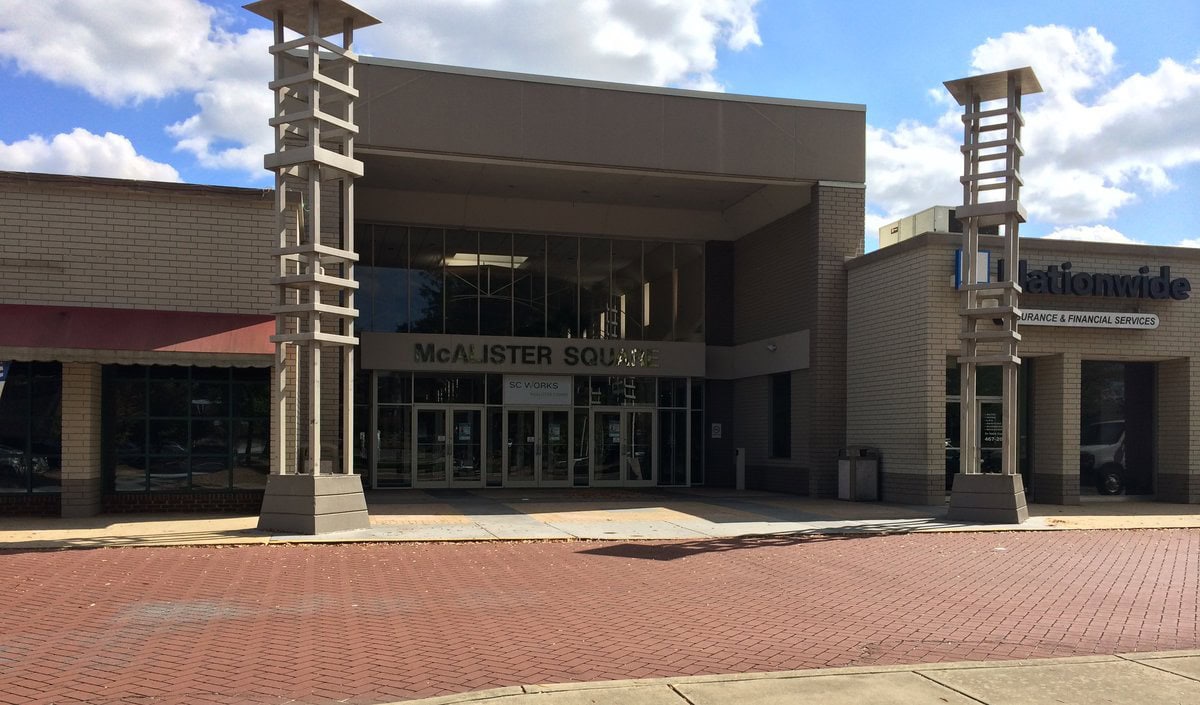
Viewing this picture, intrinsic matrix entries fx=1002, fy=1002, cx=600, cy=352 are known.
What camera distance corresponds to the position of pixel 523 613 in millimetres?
8719

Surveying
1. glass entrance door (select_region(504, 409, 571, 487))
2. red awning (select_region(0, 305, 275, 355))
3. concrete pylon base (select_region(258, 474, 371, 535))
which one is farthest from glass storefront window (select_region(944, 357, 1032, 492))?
red awning (select_region(0, 305, 275, 355))

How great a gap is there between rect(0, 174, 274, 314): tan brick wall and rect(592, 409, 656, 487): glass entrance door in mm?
11662

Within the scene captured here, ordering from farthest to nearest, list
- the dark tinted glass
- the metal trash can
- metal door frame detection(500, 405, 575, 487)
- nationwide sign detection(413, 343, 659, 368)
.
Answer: the dark tinted glass
metal door frame detection(500, 405, 575, 487)
nationwide sign detection(413, 343, 659, 368)
the metal trash can

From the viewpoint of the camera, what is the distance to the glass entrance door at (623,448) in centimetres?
2689

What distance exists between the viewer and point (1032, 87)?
1731 centimetres

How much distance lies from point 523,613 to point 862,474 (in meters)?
13.7

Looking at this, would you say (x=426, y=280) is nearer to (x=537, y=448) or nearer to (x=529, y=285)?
(x=529, y=285)

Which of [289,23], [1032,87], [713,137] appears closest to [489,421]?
[713,137]

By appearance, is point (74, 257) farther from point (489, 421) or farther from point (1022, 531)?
point (1022, 531)

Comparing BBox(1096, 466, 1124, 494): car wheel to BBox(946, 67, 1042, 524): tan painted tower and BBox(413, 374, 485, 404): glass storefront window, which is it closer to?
BBox(946, 67, 1042, 524): tan painted tower

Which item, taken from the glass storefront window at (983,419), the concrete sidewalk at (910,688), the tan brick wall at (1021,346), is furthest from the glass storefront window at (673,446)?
the concrete sidewalk at (910,688)

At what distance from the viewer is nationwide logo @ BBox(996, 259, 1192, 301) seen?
65.1 feet

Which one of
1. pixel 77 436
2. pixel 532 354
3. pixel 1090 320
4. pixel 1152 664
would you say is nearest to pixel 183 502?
pixel 77 436

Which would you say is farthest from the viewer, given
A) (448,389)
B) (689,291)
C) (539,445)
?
(689,291)
